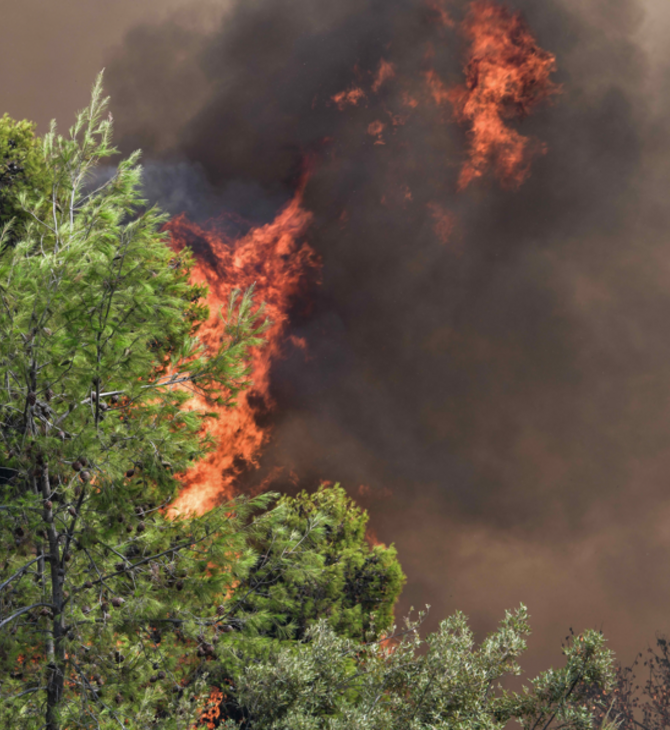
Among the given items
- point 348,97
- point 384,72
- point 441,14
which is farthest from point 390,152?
point 441,14

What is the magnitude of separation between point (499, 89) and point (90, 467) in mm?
24745

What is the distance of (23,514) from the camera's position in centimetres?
491

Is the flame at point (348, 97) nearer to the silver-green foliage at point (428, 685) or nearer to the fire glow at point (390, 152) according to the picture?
the fire glow at point (390, 152)

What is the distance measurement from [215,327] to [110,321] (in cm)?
1677

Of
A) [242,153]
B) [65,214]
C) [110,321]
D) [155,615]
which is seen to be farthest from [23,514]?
[242,153]

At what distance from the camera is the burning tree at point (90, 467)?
430 cm

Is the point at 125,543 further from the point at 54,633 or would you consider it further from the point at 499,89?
the point at 499,89

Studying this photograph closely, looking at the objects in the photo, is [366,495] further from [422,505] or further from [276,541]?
[276,541]

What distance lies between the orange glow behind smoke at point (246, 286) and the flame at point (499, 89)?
8.29m

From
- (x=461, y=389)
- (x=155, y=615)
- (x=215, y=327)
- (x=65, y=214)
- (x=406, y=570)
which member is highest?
(x=461, y=389)

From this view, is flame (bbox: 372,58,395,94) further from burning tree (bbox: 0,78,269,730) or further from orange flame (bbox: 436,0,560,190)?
burning tree (bbox: 0,78,269,730)

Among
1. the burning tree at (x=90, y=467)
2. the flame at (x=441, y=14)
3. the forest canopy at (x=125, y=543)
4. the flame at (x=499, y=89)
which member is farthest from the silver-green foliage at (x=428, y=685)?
the flame at (x=441, y=14)

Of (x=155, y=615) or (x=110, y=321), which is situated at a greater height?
(x=110, y=321)

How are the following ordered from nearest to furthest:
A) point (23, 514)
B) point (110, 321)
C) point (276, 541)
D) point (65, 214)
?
point (110, 321)
point (23, 514)
point (276, 541)
point (65, 214)
